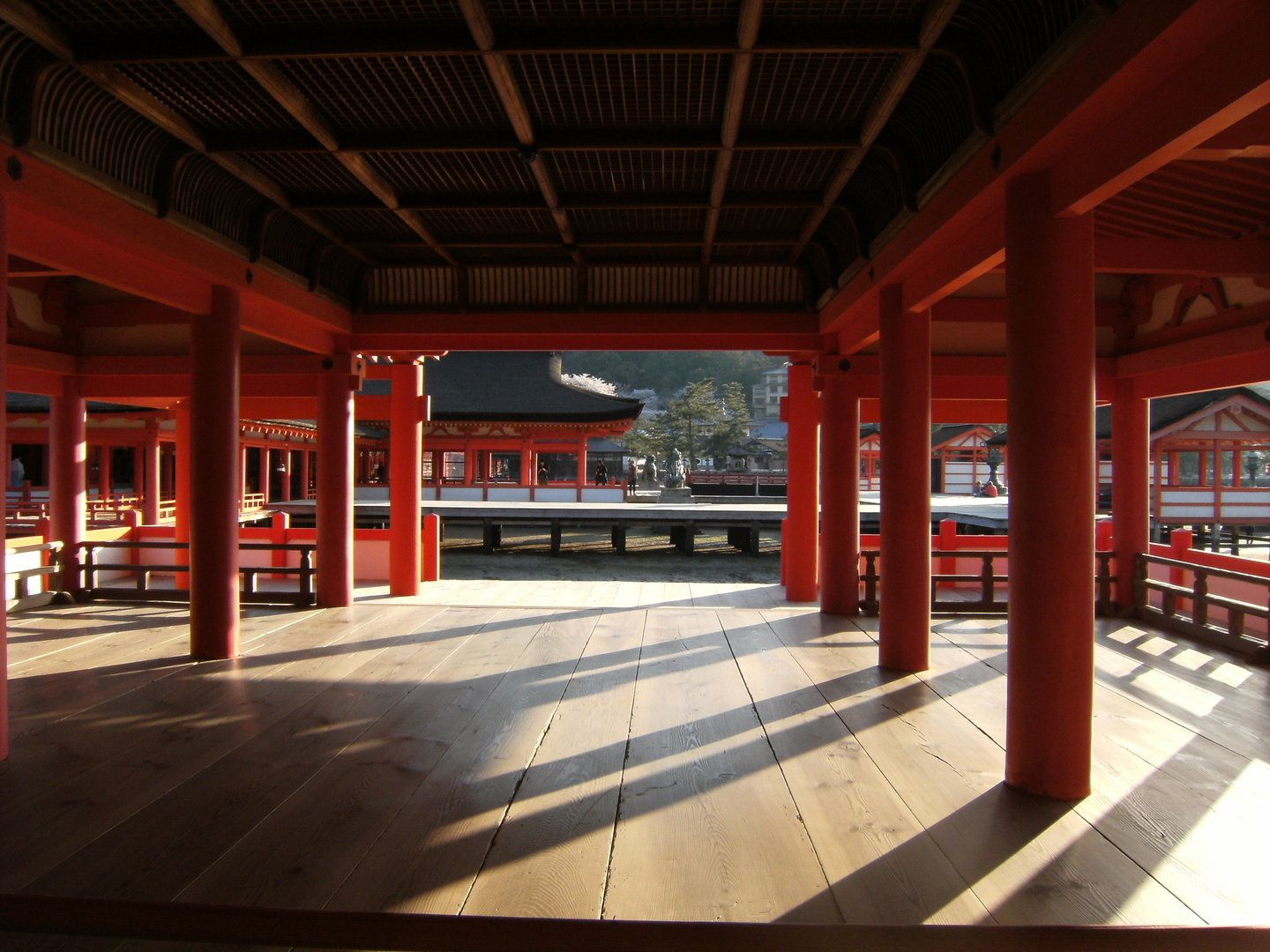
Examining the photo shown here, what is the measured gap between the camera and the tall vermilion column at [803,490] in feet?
29.6

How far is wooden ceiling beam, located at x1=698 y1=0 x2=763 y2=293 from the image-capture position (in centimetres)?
324

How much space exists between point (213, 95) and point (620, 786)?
14.9ft

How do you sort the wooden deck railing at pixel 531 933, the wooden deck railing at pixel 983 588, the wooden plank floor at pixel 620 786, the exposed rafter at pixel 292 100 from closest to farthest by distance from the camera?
the wooden deck railing at pixel 531 933 → the wooden plank floor at pixel 620 786 → the exposed rafter at pixel 292 100 → the wooden deck railing at pixel 983 588

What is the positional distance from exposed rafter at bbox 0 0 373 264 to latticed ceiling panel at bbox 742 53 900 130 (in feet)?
11.4

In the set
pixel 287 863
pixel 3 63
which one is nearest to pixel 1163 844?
pixel 287 863

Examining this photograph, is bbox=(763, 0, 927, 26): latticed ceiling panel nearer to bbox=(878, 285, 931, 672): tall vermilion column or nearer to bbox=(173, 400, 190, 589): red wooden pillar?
bbox=(878, 285, 931, 672): tall vermilion column

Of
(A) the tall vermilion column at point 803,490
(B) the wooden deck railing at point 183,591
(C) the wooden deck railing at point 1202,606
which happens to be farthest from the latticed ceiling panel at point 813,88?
(B) the wooden deck railing at point 183,591

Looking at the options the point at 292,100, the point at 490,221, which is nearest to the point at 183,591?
the point at 490,221

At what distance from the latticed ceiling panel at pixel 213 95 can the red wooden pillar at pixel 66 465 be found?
273 inches

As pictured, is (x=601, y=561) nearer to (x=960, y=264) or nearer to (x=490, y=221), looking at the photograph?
(x=490, y=221)

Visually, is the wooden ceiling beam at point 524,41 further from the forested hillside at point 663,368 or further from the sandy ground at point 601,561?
the forested hillside at point 663,368

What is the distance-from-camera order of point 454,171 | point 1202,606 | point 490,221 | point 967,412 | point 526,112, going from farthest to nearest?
point 967,412, point 1202,606, point 490,221, point 454,171, point 526,112

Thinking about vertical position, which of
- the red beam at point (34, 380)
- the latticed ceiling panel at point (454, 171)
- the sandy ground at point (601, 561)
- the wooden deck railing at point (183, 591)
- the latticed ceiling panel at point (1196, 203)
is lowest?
the sandy ground at point (601, 561)

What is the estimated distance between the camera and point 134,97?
398 centimetres
